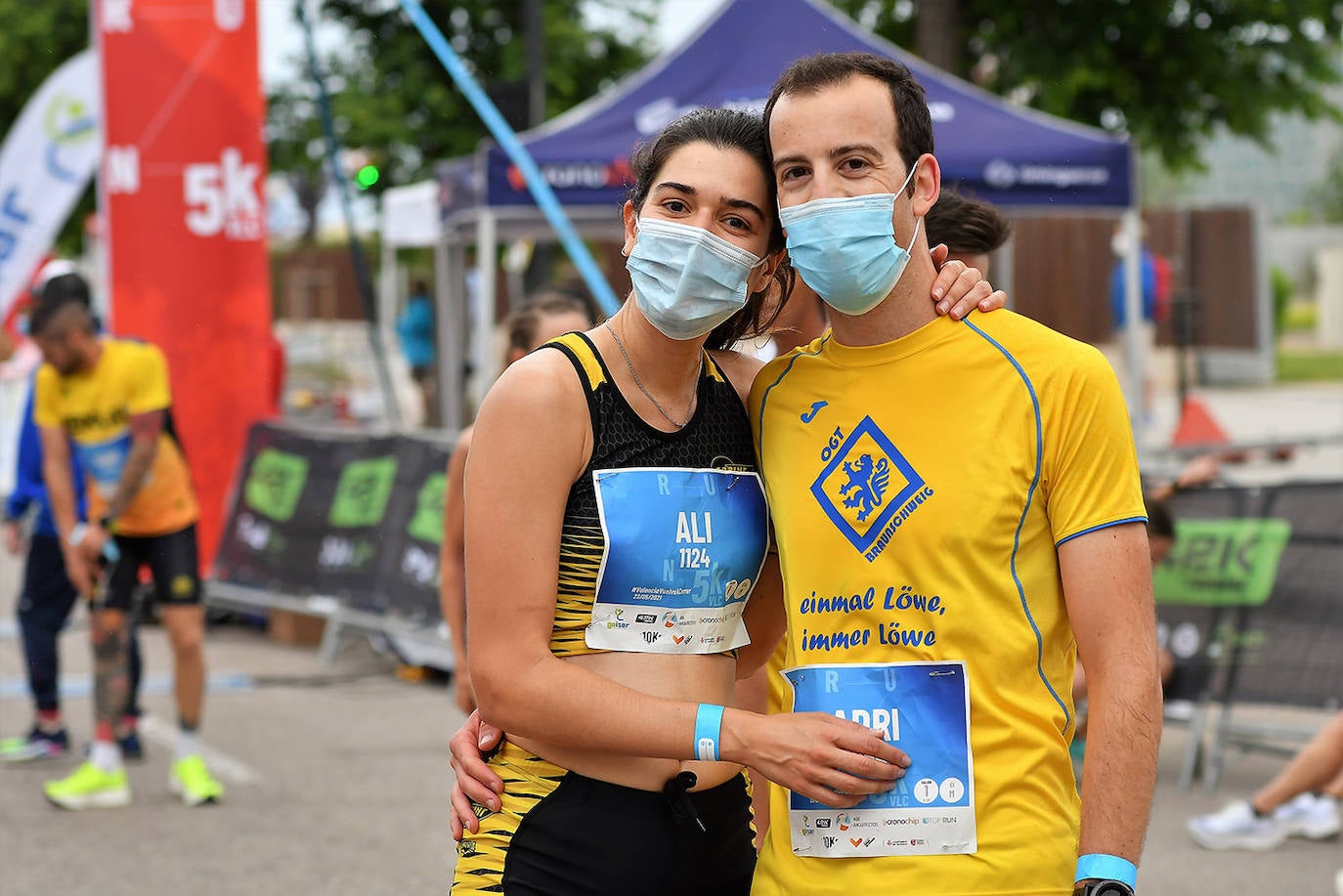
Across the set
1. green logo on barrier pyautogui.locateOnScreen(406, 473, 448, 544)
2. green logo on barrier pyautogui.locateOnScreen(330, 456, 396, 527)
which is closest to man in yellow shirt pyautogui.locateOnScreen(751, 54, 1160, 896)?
green logo on barrier pyautogui.locateOnScreen(406, 473, 448, 544)

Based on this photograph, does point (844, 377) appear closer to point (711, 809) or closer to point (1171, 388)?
point (711, 809)

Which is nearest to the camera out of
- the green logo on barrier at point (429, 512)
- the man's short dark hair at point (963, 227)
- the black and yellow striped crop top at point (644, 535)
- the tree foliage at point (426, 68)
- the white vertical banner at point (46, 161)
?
the black and yellow striped crop top at point (644, 535)

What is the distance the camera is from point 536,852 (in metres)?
2.52

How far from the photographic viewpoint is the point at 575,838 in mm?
2510

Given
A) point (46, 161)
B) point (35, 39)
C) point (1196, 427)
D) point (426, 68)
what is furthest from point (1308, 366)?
point (46, 161)

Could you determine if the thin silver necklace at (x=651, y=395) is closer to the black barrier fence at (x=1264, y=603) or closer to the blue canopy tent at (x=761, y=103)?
the black barrier fence at (x=1264, y=603)

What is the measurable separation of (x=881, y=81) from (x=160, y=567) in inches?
218

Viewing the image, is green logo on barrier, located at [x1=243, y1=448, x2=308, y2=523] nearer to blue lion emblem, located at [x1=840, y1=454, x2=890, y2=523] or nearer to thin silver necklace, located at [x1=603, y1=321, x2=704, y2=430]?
thin silver necklace, located at [x1=603, y1=321, x2=704, y2=430]

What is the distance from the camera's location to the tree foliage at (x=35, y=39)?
28.2 m

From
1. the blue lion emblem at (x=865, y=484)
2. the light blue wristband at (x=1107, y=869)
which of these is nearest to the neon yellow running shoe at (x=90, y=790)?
the blue lion emblem at (x=865, y=484)

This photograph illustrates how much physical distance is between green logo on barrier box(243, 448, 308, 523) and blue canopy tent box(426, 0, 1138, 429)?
4.48 ft

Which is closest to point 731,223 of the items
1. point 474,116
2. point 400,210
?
point 400,210

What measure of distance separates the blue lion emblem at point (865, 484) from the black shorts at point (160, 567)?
17.6 feet

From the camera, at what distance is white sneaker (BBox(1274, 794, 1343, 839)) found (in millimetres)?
6262
